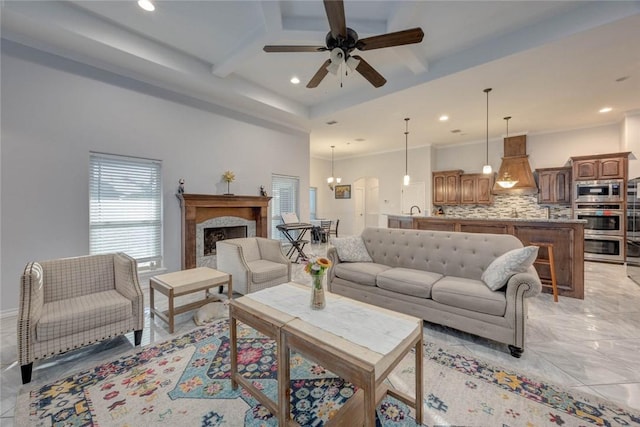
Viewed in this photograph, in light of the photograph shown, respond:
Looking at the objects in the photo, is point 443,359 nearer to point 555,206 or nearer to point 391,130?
point 391,130

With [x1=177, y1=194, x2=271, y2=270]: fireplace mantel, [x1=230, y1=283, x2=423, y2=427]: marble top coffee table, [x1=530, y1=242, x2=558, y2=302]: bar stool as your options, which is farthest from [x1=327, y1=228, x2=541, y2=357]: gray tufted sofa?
[x1=177, y1=194, x2=271, y2=270]: fireplace mantel

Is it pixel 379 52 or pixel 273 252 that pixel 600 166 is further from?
pixel 273 252

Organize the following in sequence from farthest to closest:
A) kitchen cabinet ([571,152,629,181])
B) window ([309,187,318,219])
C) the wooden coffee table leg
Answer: window ([309,187,318,219]) < kitchen cabinet ([571,152,629,181]) < the wooden coffee table leg

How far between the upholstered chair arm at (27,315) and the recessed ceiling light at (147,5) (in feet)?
9.28

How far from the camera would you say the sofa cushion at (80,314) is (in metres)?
1.93

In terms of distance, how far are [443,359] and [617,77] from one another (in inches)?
196

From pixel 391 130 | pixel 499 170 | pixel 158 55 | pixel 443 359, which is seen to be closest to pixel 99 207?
pixel 158 55

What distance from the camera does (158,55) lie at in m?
3.54

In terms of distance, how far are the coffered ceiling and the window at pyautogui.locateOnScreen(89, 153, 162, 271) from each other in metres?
1.33

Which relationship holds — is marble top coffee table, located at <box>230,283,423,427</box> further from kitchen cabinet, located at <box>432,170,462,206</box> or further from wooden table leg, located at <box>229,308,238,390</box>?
kitchen cabinet, located at <box>432,170,462,206</box>

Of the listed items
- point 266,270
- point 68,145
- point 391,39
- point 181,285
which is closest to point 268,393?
point 181,285

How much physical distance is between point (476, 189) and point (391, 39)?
614cm

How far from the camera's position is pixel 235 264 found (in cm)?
346

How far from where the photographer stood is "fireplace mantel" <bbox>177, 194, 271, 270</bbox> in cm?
430
